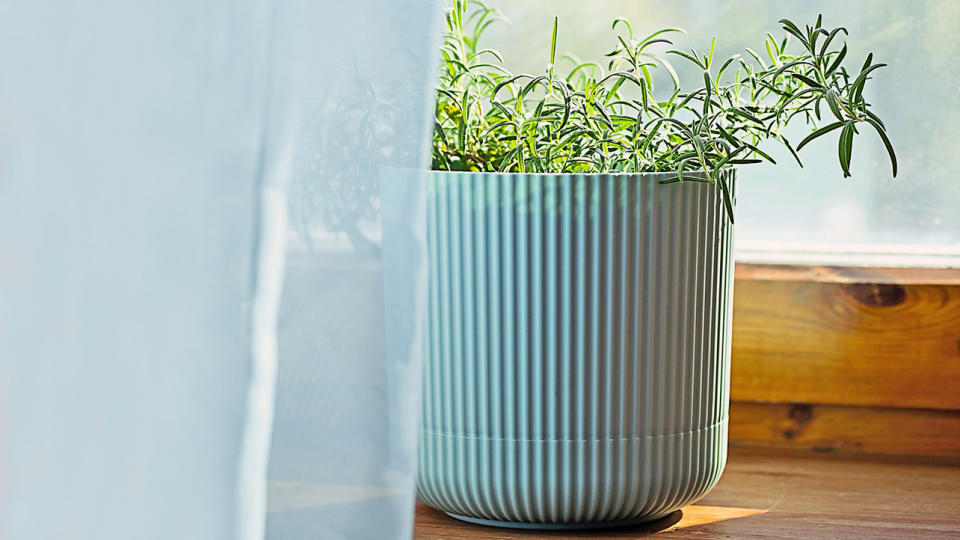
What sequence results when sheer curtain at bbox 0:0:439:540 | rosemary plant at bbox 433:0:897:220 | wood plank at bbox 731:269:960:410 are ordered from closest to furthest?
sheer curtain at bbox 0:0:439:540 → rosemary plant at bbox 433:0:897:220 → wood plank at bbox 731:269:960:410

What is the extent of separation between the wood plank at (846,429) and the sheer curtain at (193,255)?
0.54 m

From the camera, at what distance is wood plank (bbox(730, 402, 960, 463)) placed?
85 cm

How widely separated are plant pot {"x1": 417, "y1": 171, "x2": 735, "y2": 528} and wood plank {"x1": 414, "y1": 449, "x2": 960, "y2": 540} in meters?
0.05

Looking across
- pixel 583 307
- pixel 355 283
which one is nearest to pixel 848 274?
pixel 583 307

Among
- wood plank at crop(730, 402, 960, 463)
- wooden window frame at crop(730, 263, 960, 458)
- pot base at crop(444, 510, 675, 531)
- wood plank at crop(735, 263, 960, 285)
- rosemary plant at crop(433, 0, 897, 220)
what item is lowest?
pot base at crop(444, 510, 675, 531)

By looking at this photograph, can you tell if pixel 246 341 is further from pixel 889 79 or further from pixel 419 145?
pixel 889 79

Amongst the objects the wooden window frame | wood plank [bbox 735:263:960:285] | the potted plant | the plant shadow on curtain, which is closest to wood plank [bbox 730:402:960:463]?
the wooden window frame

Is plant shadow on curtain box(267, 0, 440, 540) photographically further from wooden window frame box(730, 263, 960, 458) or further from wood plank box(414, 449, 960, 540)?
wooden window frame box(730, 263, 960, 458)

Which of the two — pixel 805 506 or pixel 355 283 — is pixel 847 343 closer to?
pixel 805 506

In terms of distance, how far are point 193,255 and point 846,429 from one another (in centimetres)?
68

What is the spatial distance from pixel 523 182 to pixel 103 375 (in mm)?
326

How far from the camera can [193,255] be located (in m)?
0.35

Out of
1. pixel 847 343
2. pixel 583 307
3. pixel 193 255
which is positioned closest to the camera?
pixel 193 255

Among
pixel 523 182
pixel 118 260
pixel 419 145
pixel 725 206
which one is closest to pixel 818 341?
pixel 725 206
